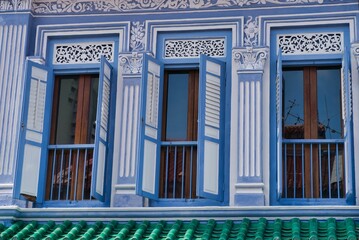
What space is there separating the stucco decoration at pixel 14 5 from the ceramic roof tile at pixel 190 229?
3.01 metres

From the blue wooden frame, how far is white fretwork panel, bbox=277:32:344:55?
0.18 ft

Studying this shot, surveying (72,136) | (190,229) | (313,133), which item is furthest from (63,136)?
(313,133)

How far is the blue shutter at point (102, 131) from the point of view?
11.0 m

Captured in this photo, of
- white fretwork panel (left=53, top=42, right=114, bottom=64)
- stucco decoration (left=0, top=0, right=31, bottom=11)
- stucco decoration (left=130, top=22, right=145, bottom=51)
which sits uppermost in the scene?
stucco decoration (left=0, top=0, right=31, bottom=11)

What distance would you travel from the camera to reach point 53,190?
11.4 meters

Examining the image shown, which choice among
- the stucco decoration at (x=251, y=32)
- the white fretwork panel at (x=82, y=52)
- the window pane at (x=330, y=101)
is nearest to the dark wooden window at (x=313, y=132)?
the window pane at (x=330, y=101)

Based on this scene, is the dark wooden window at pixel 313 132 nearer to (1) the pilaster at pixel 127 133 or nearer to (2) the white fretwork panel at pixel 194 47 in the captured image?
→ (2) the white fretwork panel at pixel 194 47

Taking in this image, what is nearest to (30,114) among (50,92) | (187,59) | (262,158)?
(50,92)

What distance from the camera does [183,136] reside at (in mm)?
11336

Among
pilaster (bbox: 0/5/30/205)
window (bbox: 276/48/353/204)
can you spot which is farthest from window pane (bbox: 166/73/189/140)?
pilaster (bbox: 0/5/30/205)

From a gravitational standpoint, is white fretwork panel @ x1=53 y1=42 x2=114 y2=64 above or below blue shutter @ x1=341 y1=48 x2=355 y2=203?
above

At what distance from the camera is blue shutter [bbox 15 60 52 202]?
11133mm

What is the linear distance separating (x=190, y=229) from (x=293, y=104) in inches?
88.0

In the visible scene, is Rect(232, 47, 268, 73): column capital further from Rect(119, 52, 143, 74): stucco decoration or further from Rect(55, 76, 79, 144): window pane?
Rect(55, 76, 79, 144): window pane
